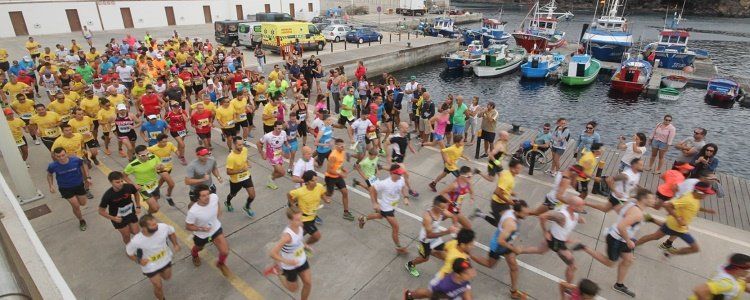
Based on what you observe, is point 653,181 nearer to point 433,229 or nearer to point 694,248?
point 694,248

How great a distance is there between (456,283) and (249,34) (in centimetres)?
2891

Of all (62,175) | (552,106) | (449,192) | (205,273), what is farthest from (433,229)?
(552,106)

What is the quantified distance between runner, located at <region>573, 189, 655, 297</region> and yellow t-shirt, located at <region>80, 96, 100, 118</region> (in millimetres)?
12002

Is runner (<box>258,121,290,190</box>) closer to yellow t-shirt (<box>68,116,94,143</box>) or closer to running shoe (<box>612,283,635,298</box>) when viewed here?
yellow t-shirt (<box>68,116,94,143</box>)

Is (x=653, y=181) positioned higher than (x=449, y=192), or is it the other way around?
(x=449, y=192)

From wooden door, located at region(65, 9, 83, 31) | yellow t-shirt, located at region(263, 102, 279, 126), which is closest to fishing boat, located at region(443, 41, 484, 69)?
yellow t-shirt, located at region(263, 102, 279, 126)

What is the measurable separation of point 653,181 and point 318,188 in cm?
900

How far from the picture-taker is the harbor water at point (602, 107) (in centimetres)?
1941

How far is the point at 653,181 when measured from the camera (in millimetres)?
10438

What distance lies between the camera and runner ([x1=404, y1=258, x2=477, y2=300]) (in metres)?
4.53

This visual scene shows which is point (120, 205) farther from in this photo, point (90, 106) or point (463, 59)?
point (463, 59)

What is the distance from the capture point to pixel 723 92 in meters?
23.6

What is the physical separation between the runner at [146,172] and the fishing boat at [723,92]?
2921cm

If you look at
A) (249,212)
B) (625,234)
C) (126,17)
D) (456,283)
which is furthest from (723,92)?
(126,17)
